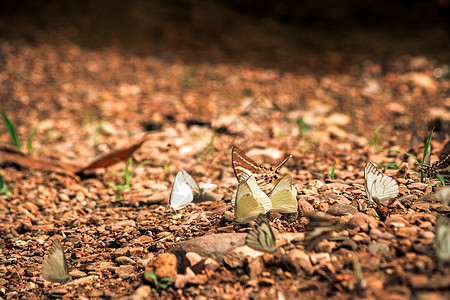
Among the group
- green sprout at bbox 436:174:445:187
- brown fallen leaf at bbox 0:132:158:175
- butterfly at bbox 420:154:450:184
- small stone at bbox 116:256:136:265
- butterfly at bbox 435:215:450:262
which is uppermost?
brown fallen leaf at bbox 0:132:158:175

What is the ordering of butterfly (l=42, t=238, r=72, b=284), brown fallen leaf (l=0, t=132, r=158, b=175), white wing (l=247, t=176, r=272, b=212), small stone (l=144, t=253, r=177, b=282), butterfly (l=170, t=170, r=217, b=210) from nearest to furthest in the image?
small stone (l=144, t=253, r=177, b=282), butterfly (l=42, t=238, r=72, b=284), white wing (l=247, t=176, r=272, b=212), butterfly (l=170, t=170, r=217, b=210), brown fallen leaf (l=0, t=132, r=158, b=175)

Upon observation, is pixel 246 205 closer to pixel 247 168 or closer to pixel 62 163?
pixel 247 168

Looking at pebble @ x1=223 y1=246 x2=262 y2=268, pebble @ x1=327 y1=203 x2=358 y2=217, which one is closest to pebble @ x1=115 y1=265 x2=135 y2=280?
pebble @ x1=223 y1=246 x2=262 y2=268

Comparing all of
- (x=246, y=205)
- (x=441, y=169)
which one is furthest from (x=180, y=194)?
(x=441, y=169)

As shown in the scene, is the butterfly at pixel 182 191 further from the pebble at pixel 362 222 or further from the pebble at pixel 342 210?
the pebble at pixel 362 222

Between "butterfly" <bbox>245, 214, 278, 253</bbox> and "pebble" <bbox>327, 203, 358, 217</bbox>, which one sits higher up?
"pebble" <bbox>327, 203, 358, 217</bbox>

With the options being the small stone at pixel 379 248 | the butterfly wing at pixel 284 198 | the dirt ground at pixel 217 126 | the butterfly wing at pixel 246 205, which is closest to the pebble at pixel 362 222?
the dirt ground at pixel 217 126

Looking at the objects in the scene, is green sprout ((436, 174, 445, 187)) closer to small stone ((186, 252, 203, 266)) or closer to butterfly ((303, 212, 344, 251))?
butterfly ((303, 212, 344, 251))

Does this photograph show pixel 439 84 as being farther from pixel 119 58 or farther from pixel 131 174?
pixel 119 58
